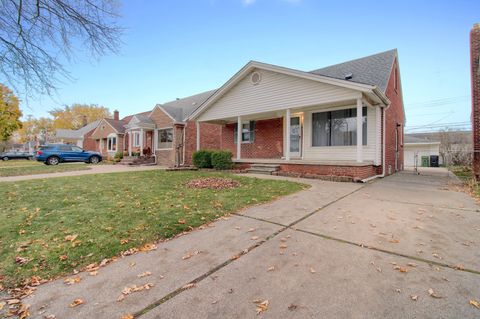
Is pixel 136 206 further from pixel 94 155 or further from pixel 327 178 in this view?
pixel 94 155

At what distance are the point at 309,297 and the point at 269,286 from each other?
0.37 meters

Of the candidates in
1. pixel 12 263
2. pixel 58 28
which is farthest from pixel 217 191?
pixel 58 28

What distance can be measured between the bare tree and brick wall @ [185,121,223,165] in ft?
35.7

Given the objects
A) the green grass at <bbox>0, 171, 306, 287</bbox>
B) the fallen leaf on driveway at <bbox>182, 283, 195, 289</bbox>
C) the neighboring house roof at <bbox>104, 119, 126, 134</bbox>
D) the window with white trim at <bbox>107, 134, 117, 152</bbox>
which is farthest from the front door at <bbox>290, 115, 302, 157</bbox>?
the window with white trim at <bbox>107, 134, 117, 152</bbox>

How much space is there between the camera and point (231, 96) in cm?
1299

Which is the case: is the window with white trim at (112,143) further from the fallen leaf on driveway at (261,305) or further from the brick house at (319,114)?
the fallen leaf on driveway at (261,305)

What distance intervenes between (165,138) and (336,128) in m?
13.3

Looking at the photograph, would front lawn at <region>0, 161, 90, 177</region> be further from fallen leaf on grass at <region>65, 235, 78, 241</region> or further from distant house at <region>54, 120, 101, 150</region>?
distant house at <region>54, 120, 101, 150</region>

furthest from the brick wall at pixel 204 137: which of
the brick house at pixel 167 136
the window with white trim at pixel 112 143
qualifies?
the window with white trim at pixel 112 143

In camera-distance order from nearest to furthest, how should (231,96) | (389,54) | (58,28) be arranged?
(58,28) → (389,54) → (231,96)

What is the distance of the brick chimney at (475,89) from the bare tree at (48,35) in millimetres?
12906

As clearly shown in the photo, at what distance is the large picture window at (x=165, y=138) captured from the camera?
710 inches

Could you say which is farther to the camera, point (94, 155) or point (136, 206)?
A: point (94, 155)

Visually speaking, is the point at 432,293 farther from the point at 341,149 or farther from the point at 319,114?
the point at 319,114
